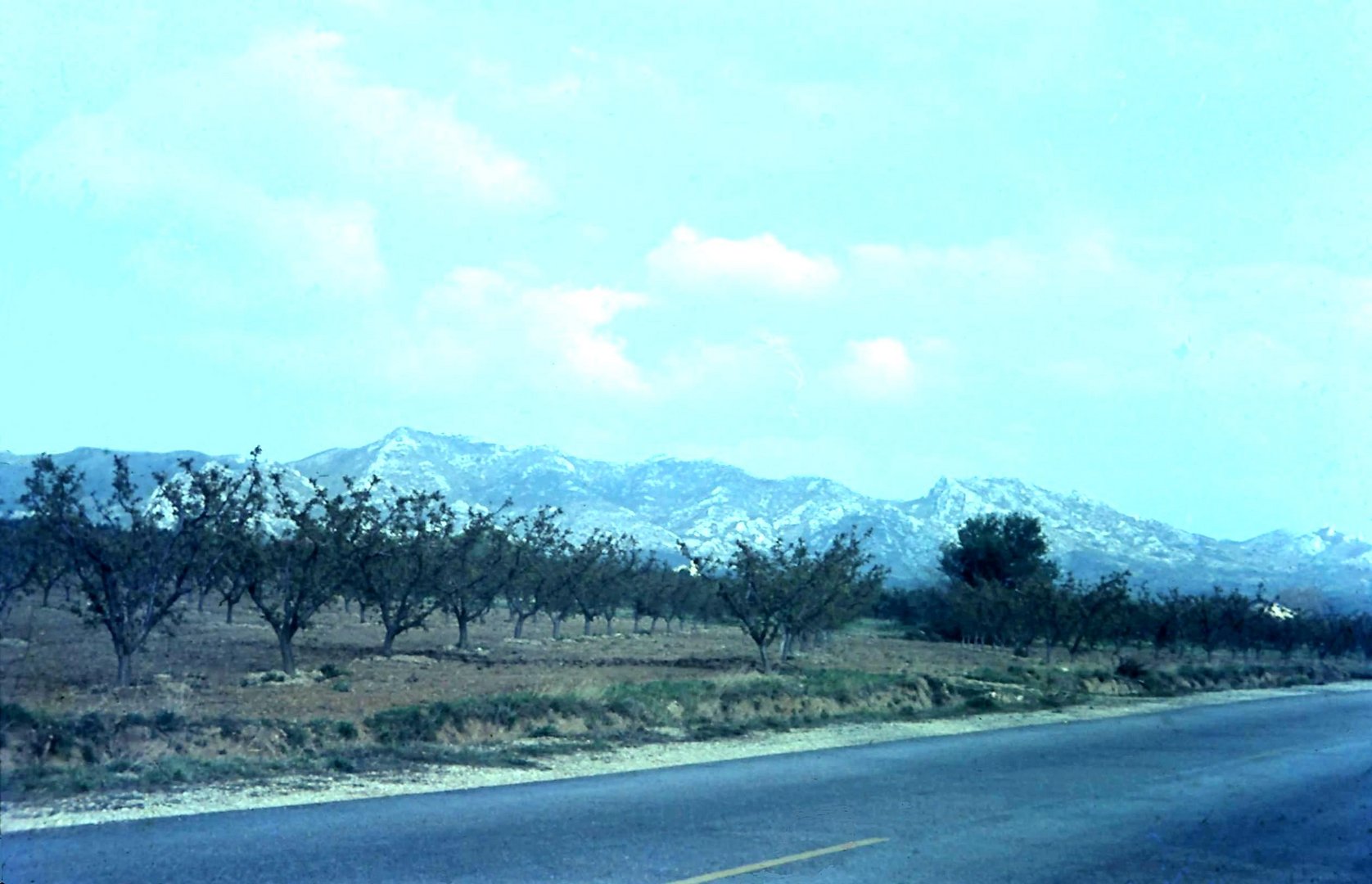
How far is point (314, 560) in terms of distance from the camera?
38.3 meters

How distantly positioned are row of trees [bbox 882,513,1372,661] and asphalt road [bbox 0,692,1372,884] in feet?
155

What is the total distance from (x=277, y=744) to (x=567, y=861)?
29.4 feet

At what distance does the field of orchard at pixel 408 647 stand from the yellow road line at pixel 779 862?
7.51m

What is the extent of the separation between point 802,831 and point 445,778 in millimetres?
5672

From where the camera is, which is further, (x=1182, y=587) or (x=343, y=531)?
(x=1182, y=587)

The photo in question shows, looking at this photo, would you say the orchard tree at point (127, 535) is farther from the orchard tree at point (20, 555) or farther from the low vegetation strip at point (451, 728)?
the low vegetation strip at point (451, 728)

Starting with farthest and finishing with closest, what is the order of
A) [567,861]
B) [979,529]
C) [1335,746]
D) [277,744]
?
[979,529] → [1335,746] → [277,744] → [567,861]

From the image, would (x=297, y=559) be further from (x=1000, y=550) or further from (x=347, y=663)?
(x=1000, y=550)

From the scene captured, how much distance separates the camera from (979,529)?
108 meters

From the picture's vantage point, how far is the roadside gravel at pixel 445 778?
1202 cm

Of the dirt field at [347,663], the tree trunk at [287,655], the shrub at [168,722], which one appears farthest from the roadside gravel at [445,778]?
the tree trunk at [287,655]

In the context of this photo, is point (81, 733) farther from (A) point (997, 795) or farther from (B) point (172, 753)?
(A) point (997, 795)

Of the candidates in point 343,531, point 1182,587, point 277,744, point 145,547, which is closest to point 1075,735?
point 277,744

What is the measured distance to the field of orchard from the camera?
18172 mm
